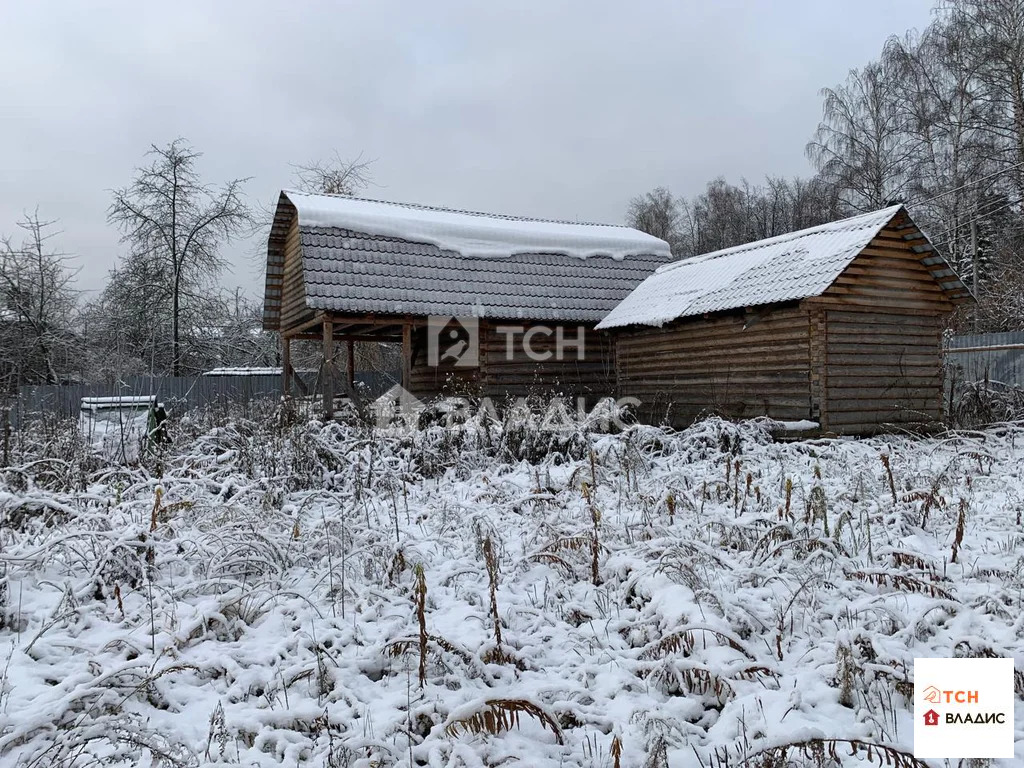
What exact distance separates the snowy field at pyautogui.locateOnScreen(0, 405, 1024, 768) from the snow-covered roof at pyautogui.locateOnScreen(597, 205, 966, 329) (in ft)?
18.8

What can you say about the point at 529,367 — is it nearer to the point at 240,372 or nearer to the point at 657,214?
the point at 240,372

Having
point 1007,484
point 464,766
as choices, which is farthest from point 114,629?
point 1007,484

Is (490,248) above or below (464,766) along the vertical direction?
above

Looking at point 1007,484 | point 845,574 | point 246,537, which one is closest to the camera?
point 845,574

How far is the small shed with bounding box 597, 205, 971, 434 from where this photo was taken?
35.7ft

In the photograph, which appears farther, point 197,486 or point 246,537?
point 197,486

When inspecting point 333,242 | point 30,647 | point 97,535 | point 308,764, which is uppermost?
point 333,242

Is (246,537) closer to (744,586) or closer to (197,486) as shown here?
(197,486)

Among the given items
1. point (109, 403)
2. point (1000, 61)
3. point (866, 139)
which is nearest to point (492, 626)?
point (109, 403)

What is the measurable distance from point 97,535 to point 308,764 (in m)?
2.40

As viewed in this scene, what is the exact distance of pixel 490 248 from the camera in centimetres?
1566

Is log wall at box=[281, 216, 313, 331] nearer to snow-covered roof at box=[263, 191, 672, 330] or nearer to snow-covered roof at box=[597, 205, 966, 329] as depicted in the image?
snow-covered roof at box=[263, 191, 672, 330]

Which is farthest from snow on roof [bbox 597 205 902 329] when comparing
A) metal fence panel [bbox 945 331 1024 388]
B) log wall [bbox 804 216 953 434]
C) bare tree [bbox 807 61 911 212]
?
bare tree [bbox 807 61 911 212]

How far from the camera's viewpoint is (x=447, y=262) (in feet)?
48.5
